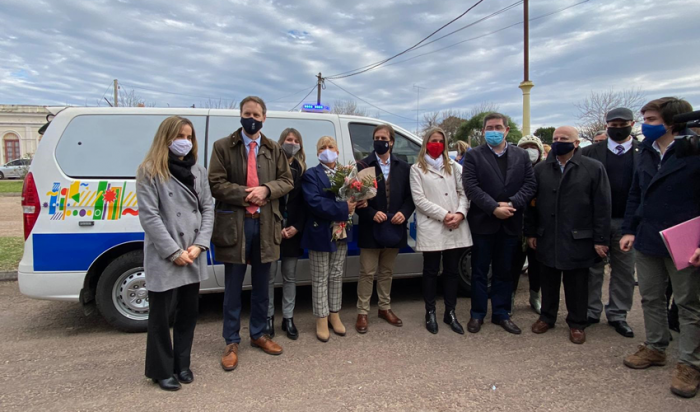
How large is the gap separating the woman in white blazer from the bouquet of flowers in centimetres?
55

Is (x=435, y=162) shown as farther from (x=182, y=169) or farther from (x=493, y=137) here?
(x=182, y=169)

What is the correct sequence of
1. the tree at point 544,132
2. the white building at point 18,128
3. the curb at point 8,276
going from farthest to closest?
1. the white building at point 18,128
2. the tree at point 544,132
3. the curb at point 8,276

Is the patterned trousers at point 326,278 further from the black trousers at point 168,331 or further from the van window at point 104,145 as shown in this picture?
the van window at point 104,145

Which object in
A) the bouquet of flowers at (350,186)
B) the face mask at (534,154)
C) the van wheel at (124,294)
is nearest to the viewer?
the bouquet of flowers at (350,186)

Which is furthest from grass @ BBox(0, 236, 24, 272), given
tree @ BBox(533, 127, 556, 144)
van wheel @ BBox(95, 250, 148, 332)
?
tree @ BBox(533, 127, 556, 144)

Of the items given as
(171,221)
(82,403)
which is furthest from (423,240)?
(82,403)

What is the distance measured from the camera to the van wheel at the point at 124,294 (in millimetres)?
3742

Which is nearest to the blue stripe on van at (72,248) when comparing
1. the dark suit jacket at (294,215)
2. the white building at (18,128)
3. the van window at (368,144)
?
the dark suit jacket at (294,215)

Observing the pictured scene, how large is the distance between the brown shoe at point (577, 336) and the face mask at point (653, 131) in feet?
5.96

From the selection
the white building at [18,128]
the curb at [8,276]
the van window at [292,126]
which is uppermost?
the white building at [18,128]

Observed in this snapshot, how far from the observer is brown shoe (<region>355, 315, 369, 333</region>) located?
3881 mm

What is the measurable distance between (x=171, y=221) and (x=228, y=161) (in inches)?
28.3

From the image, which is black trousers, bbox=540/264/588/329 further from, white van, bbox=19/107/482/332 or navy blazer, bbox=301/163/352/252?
white van, bbox=19/107/482/332

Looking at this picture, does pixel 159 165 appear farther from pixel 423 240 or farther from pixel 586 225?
pixel 586 225
